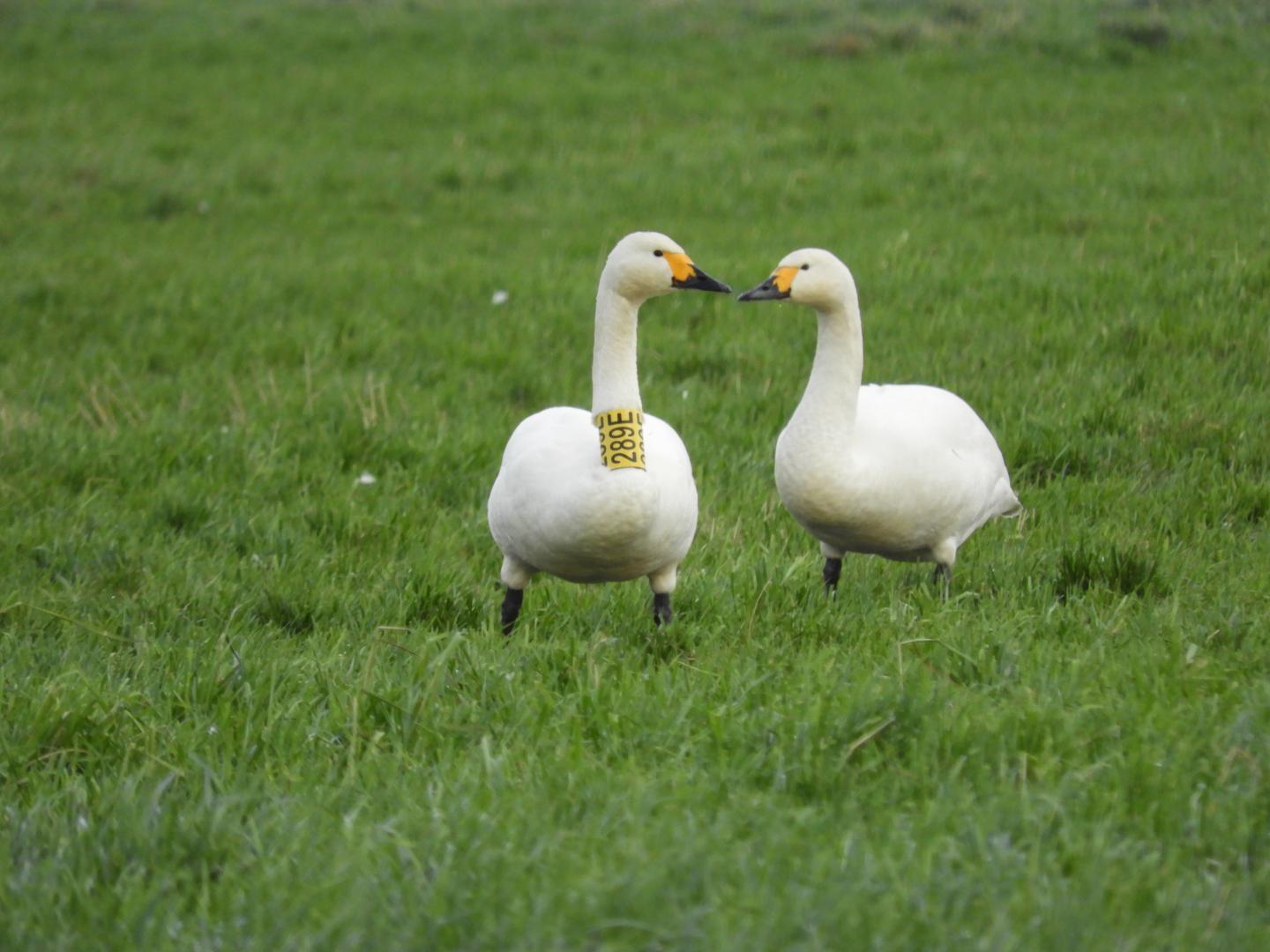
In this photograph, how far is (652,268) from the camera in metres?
4.87

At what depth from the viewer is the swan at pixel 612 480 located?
4613mm

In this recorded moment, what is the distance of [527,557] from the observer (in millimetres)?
4969

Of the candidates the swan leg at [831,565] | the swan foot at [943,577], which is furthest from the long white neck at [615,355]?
the swan foot at [943,577]

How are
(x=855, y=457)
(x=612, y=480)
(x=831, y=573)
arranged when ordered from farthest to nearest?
(x=831, y=573) < (x=855, y=457) < (x=612, y=480)

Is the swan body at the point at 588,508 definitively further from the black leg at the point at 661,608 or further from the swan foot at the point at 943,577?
the swan foot at the point at 943,577

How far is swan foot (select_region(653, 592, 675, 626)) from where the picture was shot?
→ 16.3 feet

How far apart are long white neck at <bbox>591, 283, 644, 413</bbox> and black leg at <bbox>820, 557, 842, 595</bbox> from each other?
3.48 feet

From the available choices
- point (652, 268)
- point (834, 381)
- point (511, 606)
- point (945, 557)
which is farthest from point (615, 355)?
point (945, 557)

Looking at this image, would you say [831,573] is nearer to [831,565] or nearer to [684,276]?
[831,565]

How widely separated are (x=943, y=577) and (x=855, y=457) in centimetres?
60

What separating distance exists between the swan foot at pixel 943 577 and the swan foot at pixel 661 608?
2.99 ft

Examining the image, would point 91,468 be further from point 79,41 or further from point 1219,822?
point 79,41

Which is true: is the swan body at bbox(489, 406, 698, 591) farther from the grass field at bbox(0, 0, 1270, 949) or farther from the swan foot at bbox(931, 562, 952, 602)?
the swan foot at bbox(931, 562, 952, 602)

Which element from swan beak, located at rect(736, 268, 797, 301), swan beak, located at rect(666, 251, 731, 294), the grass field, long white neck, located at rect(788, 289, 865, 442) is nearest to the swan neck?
long white neck, located at rect(788, 289, 865, 442)
